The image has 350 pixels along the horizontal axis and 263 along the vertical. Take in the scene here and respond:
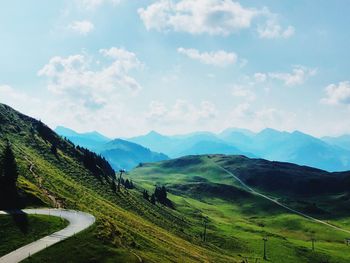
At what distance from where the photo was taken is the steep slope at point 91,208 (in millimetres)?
64188

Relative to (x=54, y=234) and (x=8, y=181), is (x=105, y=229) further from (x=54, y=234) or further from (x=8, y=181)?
(x=8, y=181)

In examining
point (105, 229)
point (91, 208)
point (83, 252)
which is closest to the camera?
point (83, 252)

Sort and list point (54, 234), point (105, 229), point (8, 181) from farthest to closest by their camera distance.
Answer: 1. point (8, 181)
2. point (105, 229)
3. point (54, 234)

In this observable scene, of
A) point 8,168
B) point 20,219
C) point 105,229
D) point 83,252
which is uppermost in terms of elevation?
point 8,168

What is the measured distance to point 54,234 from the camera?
68.2 metres

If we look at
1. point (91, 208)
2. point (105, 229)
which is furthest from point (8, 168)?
point (91, 208)

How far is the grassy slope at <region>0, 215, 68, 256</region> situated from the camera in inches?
2482

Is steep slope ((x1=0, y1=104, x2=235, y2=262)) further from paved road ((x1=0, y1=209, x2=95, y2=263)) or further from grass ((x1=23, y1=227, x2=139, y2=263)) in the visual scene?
paved road ((x1=0, y1=209, x2=95, y2=263))

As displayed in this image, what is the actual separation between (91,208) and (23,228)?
4094cm

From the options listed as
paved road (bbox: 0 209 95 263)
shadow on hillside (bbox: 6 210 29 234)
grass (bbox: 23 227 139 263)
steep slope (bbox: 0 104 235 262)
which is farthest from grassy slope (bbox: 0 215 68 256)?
steep slope (bbox: 0 104 235 262)

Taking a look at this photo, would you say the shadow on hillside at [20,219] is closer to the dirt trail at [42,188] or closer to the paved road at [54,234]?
the paved road at [54,234]

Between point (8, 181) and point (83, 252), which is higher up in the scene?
point (8, 181)

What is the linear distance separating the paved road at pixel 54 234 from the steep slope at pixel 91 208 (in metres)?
1.72

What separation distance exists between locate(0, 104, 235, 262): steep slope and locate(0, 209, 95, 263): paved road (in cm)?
172
